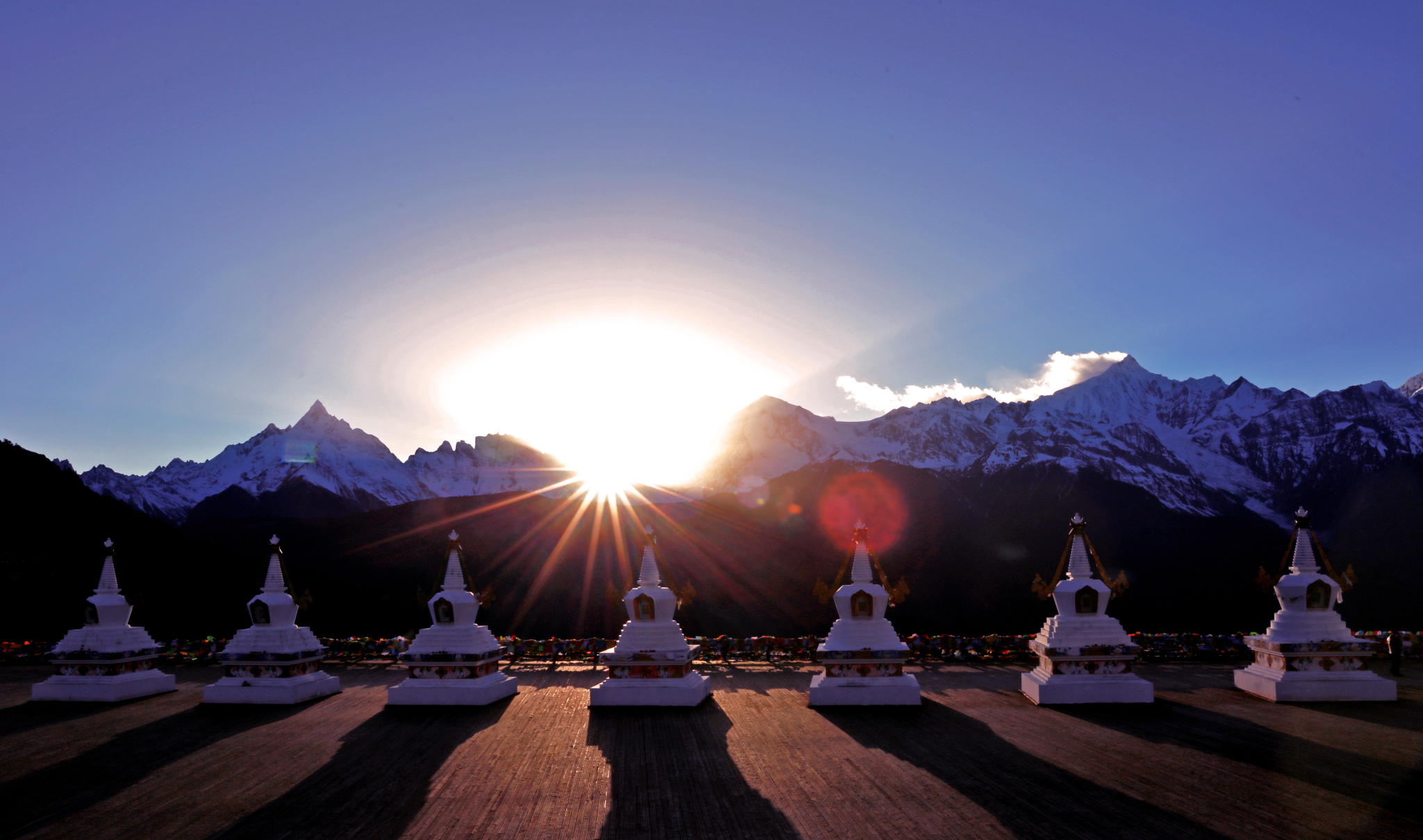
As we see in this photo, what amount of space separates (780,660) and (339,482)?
5860 inches

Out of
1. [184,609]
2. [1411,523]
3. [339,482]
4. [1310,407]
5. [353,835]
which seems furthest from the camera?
[339,482]

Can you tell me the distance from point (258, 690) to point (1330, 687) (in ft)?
87.1

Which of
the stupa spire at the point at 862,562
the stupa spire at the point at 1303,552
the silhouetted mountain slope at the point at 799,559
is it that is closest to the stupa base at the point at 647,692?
the stupa spire at the point at 862,562

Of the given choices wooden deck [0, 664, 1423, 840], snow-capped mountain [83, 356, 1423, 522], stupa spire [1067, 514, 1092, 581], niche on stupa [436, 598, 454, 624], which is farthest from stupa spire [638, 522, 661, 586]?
snow-capped mountain [83, 356, 1423, 522]

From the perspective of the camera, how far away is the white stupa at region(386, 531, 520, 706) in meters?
18.4

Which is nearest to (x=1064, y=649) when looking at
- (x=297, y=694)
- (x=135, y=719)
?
(x=297, y=694)

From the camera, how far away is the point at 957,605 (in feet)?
244

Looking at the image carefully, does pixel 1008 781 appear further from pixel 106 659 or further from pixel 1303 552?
pixel 106 659

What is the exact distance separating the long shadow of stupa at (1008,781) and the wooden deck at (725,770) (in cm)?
5

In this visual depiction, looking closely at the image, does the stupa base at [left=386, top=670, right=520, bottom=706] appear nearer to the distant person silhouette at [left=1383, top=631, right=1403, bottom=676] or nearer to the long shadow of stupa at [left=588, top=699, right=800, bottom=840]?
the long shadow of stupa at [left=588, top=699, right=800, bottom=840]

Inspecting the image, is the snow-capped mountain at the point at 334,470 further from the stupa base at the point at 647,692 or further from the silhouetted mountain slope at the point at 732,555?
the stupa base at the point at 647,692

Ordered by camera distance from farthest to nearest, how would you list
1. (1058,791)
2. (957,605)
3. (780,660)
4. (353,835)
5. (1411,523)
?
(1411,523)
(957,605)
(780,660)
(1058,791)
(353,835)

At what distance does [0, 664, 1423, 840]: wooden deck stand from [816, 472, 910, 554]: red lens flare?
7585 cm

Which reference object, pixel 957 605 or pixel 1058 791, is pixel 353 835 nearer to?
pixel 1058 791
